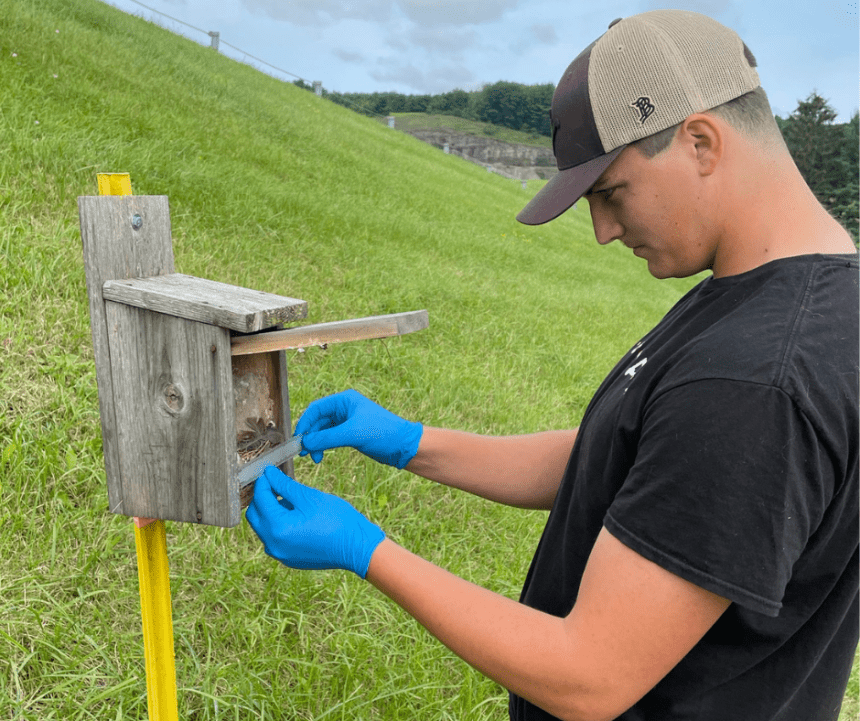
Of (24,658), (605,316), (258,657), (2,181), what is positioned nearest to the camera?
(24,658)

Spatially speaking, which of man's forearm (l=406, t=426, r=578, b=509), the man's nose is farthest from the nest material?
the man's nose

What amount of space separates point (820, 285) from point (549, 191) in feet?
1.70

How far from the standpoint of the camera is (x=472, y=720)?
2.00 metres

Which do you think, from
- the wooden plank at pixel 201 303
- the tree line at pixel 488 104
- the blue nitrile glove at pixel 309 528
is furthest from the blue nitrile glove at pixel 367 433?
the tree line at pixel 488 104

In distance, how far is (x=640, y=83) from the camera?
1103 millimetres

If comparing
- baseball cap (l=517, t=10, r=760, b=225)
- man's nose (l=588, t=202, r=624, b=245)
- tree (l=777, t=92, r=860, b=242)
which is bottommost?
man's nose (l=588, t=202, r=624, b=245)

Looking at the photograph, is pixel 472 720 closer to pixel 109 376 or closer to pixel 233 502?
pixel 233 502

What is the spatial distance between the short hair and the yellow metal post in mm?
954

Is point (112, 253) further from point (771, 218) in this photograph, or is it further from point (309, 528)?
point (771, 218)

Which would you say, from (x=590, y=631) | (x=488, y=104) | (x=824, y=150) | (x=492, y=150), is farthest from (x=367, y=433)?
(x=488, y=104)

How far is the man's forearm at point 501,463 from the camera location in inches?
62.6

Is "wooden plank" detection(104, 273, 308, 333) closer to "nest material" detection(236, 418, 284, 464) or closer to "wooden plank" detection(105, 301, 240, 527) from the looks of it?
"wooden plank" detection(105, 301, 240, 527)

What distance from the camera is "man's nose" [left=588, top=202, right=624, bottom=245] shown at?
1.21 metres

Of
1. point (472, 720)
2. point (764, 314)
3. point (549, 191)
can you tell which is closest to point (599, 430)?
point (764, 314)
